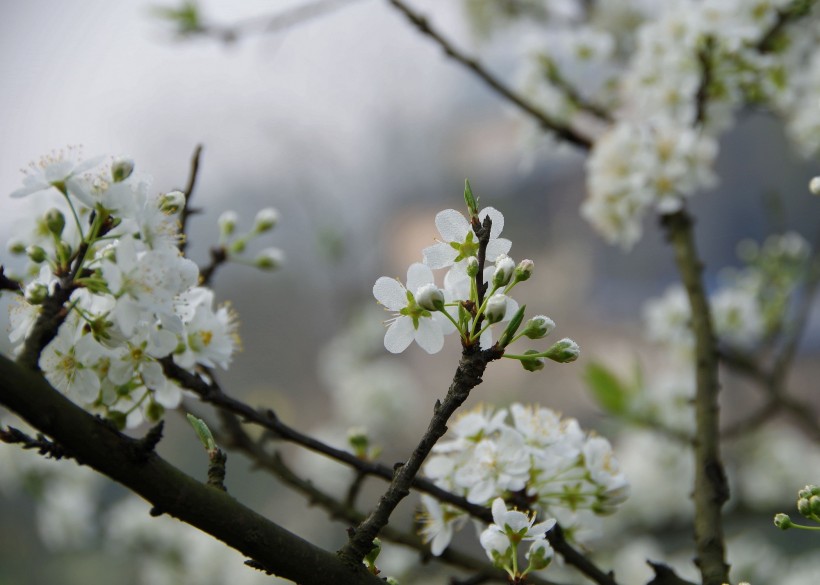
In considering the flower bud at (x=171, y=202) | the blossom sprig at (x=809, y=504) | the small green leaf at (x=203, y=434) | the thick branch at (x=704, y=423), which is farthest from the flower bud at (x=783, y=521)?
the flower bud at (x=171, y=202)

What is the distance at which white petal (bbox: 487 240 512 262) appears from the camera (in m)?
0.60

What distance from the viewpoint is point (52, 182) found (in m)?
0.63

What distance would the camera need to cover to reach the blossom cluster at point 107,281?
1.96 feet

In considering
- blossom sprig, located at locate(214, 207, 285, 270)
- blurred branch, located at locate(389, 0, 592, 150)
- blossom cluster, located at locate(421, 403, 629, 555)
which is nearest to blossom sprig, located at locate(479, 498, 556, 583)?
blossom cluster, located at locate(421, 403, 629, 555)

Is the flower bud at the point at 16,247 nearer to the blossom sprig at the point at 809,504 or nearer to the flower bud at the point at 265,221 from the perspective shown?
the flower bud at the point at 265,221

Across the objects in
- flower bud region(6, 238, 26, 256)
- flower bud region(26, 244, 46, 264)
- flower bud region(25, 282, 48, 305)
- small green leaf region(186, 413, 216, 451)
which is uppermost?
flower bud region(6, 238, 26, 256)

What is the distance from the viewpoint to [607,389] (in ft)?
4.85

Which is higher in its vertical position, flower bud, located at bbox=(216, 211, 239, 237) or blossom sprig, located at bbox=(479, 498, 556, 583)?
flower bud, located at bbox=(216, 211, 239, 237)

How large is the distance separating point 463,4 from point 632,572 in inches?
73.9

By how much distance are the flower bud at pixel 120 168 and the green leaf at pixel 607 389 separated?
993 mm

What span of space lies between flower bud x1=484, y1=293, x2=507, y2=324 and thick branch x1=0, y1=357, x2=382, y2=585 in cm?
19

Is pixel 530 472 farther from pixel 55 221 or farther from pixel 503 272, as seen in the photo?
pixel 55 221

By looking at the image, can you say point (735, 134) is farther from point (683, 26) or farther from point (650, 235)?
point (683, 26)

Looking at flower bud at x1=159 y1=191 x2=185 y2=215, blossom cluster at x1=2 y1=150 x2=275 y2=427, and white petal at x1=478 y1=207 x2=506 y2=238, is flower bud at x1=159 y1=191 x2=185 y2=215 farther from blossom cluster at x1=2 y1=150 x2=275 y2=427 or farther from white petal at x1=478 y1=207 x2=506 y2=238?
white petal at x1=478 y1=207 x2=506 y2=238
